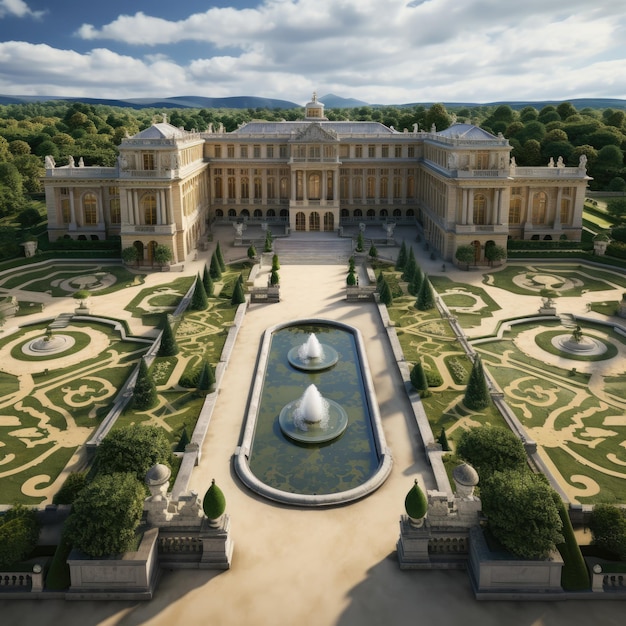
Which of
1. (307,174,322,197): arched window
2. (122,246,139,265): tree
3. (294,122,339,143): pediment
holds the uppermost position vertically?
(294,122,339,143): pediment

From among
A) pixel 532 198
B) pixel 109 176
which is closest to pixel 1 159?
pixel 109 176

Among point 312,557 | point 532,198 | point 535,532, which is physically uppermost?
point 532,198


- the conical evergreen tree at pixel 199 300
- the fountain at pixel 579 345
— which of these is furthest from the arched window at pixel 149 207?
the fountain at pixel 579 345

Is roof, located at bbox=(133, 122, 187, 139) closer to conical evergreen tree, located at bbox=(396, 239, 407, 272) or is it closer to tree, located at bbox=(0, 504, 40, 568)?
conical evergreen tree, located at bbox=(396, 239, 407, 272)

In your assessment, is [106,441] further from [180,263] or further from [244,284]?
[180,263]

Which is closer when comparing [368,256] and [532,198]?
[368,256]

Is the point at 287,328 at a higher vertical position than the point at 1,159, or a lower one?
lower

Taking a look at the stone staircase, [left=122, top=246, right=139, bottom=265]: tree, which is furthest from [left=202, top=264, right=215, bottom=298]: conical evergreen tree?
[left=122, top=246, right=139, bottom=265]: tree
